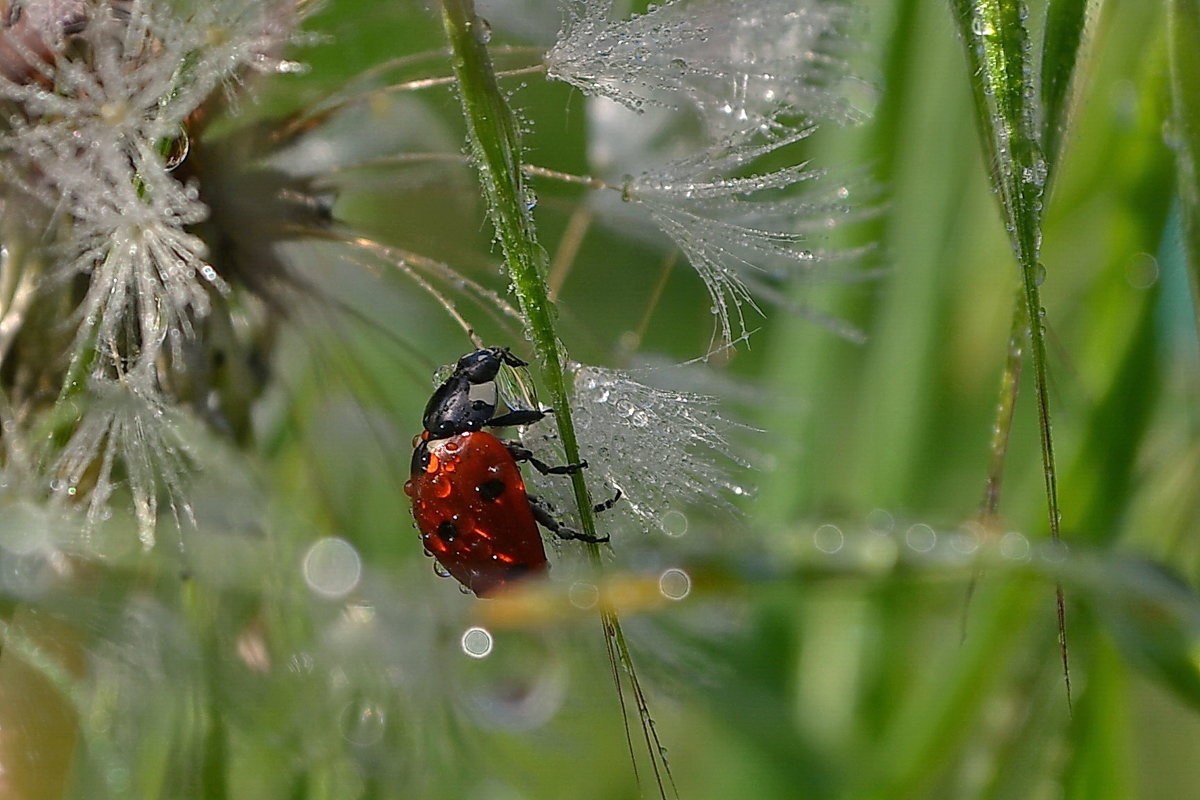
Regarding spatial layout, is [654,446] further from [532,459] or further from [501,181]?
[501,181]

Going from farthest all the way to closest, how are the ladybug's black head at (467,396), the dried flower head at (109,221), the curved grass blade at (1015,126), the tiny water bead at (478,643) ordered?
1. the tiny water bead at (478,643)
2. the ladybug's black head at (467,396)
3. the dried flower head at (109,221)
4. the curved grass blade at (1015,126)

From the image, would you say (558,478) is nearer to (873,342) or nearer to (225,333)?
(225,333)

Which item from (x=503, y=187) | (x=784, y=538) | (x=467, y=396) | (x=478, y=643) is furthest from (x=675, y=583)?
(x=478, y=643)

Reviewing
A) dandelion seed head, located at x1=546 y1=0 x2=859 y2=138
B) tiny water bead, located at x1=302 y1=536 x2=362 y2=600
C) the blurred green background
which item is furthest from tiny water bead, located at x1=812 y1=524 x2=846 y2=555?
tiny water bead, located at x1=302 y1=536 x2=362 y2=600

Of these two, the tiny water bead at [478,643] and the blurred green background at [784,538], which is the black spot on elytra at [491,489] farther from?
the tiny water bead at [478,643]

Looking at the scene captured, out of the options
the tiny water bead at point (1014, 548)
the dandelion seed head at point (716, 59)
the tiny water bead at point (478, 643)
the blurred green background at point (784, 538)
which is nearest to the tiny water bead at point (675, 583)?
the blurred green background at point (784, 538)
